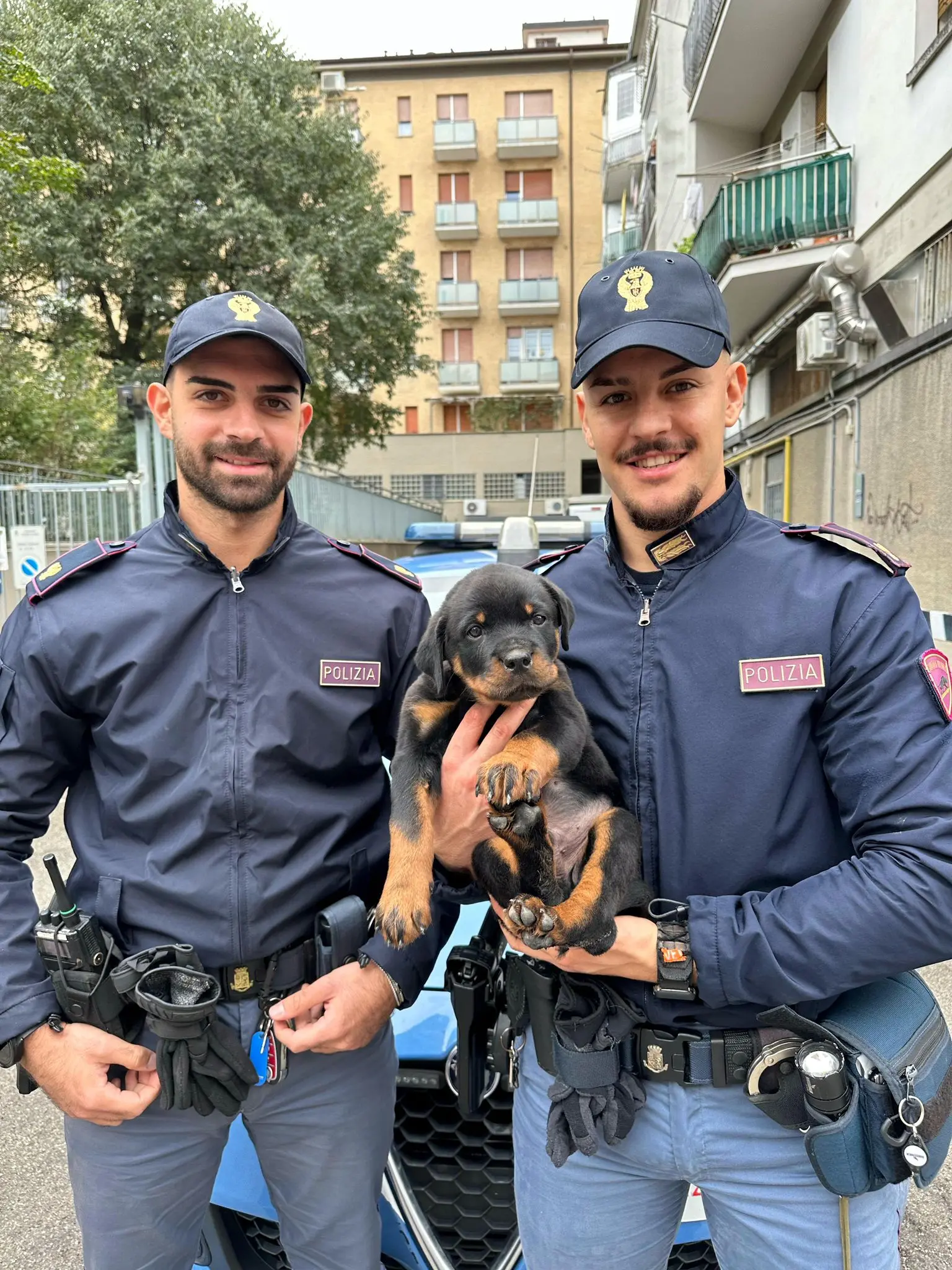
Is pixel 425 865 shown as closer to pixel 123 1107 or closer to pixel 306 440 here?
pixel 123 1107

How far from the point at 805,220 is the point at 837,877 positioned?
42.1ft

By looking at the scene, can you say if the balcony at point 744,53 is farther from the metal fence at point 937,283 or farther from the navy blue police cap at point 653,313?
the navy blue police cap at point 653,313

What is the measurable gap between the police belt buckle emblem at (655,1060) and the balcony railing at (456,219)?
138 feet

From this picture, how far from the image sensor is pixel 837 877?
1678mm

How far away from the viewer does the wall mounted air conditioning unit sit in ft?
37.6

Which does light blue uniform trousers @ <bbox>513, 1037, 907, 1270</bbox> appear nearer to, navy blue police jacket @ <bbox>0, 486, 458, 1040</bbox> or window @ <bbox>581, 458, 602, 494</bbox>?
navy blue police jacket @ <bbox>0, 486, 458, 1040</bbox>

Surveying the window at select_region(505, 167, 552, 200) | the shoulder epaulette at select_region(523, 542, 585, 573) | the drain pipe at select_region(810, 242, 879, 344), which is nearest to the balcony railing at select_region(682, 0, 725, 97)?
the drain pipe at select_region(810, 242, 879, 344)

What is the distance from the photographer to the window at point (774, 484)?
16.0 meters

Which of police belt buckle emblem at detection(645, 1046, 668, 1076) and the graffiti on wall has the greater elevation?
the graffiti on wall

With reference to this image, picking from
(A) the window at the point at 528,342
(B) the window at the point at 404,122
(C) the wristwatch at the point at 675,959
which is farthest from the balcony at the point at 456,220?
(C) the wristwatch at the point at 675,959

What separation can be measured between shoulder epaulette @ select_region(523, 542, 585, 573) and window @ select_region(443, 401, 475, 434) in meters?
39.1

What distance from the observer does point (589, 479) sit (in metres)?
40.0

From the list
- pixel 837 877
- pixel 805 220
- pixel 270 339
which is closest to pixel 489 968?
pixel 837 877

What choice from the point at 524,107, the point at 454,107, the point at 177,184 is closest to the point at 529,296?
the point at 524,107
